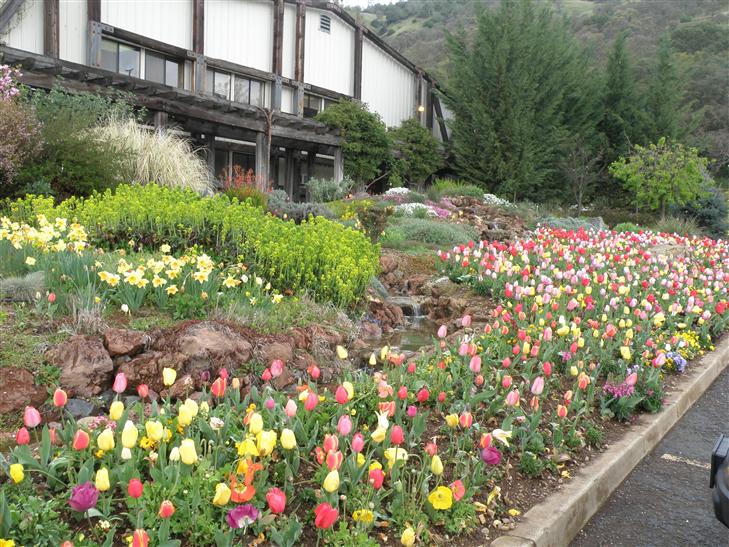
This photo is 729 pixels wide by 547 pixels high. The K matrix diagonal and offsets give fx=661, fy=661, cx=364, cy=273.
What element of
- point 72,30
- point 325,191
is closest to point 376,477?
point 325,191

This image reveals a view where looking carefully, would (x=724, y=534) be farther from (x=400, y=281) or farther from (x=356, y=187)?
(x=356, y=187)

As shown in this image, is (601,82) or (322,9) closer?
(322,9)

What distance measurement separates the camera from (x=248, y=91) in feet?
71.5

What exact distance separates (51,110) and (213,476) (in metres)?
10.4

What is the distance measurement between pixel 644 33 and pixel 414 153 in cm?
3697

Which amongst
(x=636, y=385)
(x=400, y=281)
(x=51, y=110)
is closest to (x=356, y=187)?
(x=51, y=110)

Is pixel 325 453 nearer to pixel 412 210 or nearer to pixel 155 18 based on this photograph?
pixel 412 210

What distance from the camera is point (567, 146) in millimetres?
25719

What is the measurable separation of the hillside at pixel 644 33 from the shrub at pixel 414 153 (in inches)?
179

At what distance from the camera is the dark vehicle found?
2.27 metres

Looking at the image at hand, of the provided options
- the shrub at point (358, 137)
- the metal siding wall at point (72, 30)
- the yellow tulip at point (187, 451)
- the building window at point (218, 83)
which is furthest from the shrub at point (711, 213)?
the yellow tulip at point (187, 451)

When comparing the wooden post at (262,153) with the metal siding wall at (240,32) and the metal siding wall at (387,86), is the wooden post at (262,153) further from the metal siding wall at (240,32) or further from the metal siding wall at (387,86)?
the metal siding wall at (387,86)

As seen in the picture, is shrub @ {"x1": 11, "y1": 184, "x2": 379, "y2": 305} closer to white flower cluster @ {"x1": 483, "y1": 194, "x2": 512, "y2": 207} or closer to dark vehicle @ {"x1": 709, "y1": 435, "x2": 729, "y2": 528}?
dark vehicle @ {"x1": 709, "y1": 435, "x2": 729, "y2": 528}

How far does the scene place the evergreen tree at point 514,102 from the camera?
80.3 ft
